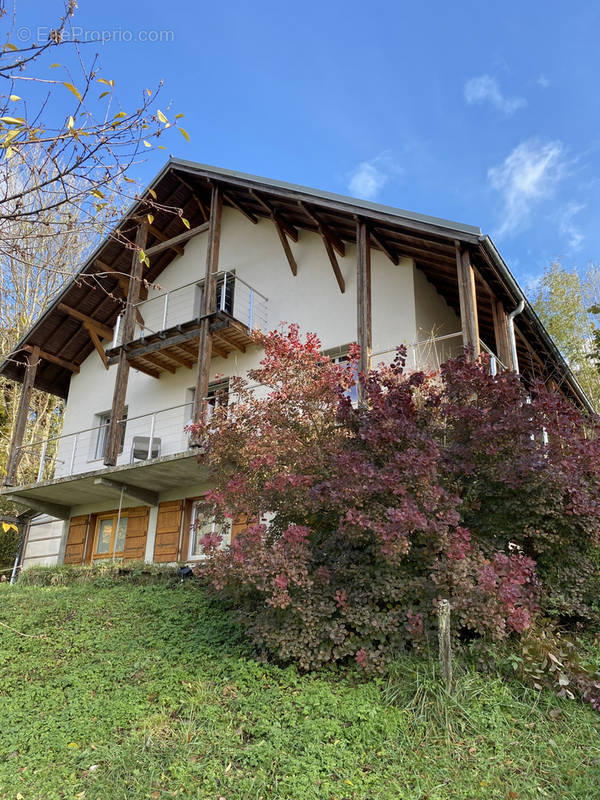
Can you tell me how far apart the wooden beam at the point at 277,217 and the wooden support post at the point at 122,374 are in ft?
8.18

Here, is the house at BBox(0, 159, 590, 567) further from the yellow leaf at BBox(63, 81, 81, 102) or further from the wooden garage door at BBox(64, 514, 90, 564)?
the yellow leaf at BBox(63, 81, 81, 102)

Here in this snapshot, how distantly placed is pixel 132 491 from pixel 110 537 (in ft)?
6.22

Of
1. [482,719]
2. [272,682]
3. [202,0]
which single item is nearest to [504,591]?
[482,719]

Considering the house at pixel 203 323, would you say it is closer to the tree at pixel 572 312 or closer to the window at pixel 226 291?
the window at pixel 226 291

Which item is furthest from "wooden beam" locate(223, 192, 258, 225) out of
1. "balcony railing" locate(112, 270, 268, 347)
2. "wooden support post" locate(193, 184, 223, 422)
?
"balcony railing" locate(112, 270, 268, 347)

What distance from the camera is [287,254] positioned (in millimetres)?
13594

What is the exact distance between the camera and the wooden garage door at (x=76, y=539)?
15273mm

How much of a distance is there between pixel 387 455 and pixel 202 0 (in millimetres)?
4713

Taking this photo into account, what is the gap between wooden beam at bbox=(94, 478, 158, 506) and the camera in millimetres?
13188

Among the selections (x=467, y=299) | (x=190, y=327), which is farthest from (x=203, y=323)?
(x=467, y=299)

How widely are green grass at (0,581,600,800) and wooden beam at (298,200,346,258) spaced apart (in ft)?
27.0

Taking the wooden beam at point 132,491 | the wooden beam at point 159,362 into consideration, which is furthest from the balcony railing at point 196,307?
the wooden beam at point 132,491

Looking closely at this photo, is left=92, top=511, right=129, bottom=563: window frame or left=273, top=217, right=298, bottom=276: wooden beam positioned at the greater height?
left=273, top=217, right=298, bottom=276: wooden beam

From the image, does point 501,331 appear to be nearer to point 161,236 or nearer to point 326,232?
point 326,232
